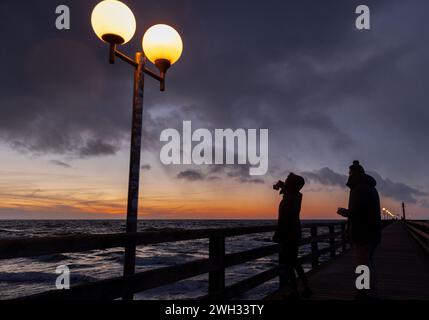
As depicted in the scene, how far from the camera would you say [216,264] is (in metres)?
4.53

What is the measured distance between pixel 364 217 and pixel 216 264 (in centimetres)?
228

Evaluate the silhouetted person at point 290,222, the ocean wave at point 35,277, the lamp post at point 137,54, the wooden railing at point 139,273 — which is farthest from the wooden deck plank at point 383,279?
the ocean wave at point 35,277

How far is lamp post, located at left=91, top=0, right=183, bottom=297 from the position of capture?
157 inches

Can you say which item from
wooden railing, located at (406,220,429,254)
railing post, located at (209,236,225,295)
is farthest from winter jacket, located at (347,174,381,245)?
wooden railing, located at (406,220,429,254)

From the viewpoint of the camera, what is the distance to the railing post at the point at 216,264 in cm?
452

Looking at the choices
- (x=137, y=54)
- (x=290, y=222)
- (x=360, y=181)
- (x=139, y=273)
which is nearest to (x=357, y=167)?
(x=360, y=181)

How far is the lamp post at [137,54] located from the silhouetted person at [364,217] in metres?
3.13

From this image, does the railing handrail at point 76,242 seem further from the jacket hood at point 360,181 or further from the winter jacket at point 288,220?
the jacket hood at point 360,181

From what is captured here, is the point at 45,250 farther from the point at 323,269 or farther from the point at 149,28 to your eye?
the point at 323,269

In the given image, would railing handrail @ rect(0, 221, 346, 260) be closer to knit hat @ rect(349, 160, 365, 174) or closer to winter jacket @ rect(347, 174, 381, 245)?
winter jacket @ rect(347, 174, 381, 245)

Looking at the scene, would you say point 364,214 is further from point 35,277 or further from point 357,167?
point 35,277

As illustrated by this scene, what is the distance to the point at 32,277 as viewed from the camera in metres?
20.2
